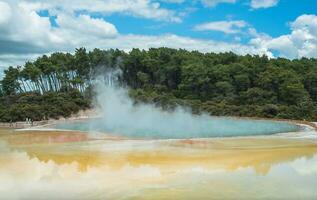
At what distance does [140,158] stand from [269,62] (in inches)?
2869

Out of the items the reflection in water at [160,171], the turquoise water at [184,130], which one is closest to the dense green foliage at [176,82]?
the turquoise water at [184,130]

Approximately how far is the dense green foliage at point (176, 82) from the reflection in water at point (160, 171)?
4250 cm

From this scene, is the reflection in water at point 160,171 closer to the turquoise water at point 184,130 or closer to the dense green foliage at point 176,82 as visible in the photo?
the turquoise water at point 184,130

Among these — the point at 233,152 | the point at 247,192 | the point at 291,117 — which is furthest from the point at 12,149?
the point at 291,117

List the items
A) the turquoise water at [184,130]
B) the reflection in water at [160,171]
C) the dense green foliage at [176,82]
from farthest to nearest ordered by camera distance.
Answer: the dense green foliage at [176,82], the turquoise water at [184,130], the reflection in water at [160,171]

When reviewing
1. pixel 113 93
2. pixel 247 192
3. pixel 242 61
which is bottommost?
pixel 247 192

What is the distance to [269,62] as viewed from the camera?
9094 centimetres

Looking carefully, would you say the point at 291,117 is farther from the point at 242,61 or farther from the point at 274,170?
the point at 274,170

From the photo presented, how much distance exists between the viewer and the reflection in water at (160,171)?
14.0 metres

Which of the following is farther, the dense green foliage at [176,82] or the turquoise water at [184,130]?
the dense green foliage at [176,82]

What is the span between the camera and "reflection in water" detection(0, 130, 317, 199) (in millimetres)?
14039

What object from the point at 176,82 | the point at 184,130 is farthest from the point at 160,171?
the point at 176,82

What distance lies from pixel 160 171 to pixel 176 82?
265ft

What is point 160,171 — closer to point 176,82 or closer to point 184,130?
point 184,130
